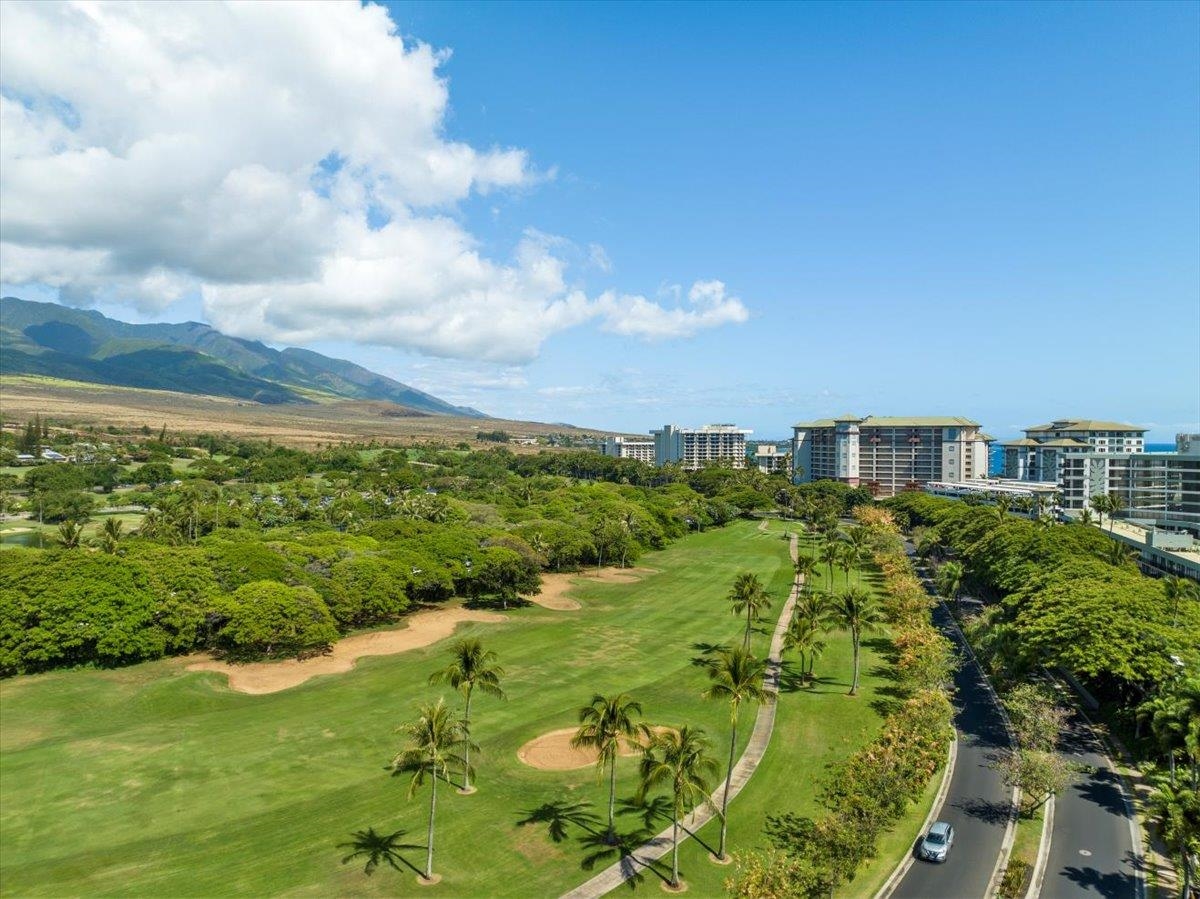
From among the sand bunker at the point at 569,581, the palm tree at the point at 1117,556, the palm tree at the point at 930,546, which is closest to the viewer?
the palm tree at the point at 1117,556

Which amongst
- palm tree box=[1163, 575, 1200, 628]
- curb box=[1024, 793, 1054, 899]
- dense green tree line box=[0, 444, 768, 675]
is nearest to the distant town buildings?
palm tree box=[1163, 575, 1200, 628]

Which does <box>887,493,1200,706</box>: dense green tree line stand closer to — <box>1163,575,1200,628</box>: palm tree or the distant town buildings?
<box>1163,575,1200,628</box>: palm tree

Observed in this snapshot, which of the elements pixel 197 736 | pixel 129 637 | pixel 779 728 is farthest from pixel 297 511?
pixel 779 728

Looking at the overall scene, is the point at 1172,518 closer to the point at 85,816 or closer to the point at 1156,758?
the point at 1156,758

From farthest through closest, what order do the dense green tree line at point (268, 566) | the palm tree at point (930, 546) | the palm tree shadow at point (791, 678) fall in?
the palm tree at point (930, 546) → the dense green tree line at point (268, 566) → the palm tree shadow at point (791, 678)

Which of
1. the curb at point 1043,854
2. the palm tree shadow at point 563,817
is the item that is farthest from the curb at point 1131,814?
the palm tree shadow at point 563,817

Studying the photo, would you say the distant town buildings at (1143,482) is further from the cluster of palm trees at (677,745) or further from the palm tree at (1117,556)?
the cluster of palm trees at (677,745)
